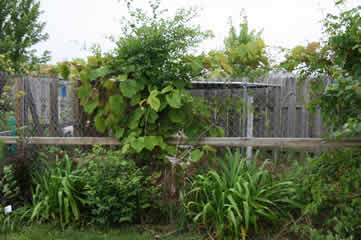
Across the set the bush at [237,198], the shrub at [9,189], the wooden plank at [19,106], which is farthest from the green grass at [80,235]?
the wooden plank at [19,106]

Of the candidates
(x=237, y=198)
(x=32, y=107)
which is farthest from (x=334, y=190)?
(x=32, y=107)

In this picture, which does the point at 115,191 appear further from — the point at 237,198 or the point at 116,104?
the point at 237,198

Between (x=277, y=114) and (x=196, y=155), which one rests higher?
(x=277, y=114)

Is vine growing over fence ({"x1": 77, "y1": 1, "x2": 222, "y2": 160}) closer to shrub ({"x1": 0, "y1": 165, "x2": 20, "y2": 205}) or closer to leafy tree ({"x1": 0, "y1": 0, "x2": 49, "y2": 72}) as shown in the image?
shrub ({"x1": 0, "y1": 165, "x2": 20, "y2": 205})

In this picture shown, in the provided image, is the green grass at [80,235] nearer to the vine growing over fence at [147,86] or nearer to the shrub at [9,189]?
the shrub at [9,189]

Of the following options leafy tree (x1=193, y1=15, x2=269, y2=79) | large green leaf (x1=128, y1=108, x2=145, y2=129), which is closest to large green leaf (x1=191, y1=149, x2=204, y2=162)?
large green leaf (x1=128, y1=108, x2=145, y2=129)

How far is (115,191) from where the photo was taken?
2.65m

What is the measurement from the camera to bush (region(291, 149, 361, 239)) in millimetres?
2154

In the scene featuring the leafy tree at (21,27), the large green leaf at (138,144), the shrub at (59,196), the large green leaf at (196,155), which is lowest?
the shrub at (59,196)

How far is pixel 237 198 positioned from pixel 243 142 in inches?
24.2

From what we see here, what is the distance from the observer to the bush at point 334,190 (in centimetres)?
215

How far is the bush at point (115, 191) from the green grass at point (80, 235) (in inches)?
4.3

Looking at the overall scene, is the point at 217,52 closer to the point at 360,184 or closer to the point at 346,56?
the point at 346,56

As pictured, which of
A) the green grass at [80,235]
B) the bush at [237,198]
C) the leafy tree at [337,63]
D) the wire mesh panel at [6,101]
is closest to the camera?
the leafy tree at [337,63]
